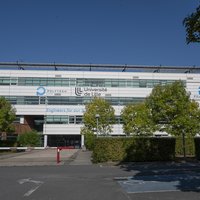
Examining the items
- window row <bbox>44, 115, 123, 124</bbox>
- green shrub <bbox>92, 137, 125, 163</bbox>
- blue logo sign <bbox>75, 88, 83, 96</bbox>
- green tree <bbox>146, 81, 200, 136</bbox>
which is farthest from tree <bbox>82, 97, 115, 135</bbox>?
green shrub <bbox>92, 137, 125, 163</bbox>

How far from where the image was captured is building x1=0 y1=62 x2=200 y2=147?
70.4m

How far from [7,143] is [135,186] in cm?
4462

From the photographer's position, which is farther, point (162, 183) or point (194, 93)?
point (194, 93)

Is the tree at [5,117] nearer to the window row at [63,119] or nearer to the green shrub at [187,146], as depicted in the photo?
the window row at [63,119]

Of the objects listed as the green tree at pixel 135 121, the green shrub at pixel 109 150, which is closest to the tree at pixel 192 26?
the green shrub at pixel 109 150

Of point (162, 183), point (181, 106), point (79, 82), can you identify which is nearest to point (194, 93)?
point (79, 82)

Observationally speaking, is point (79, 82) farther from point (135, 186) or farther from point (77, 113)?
point (135, 186)

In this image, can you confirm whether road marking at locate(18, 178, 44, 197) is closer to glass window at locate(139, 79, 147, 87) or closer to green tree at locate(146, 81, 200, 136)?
green tree at locate(146, 81, 200, 136)

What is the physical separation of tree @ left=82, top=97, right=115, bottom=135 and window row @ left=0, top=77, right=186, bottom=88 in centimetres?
2000

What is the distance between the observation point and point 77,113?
232ft

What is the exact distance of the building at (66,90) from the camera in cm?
7038

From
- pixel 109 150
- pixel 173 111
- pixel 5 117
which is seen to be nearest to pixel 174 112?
pixel 173 111

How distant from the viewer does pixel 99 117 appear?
50906 millimetres

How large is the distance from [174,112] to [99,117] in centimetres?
2227
